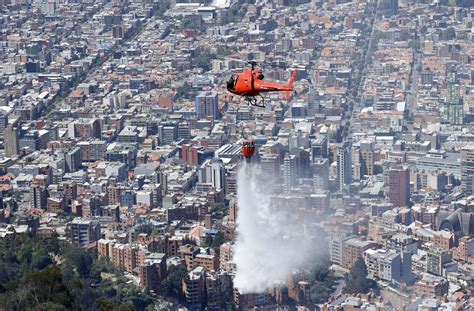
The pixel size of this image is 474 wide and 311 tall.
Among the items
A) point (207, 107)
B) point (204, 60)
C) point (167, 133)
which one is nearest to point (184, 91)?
point (207, 107)

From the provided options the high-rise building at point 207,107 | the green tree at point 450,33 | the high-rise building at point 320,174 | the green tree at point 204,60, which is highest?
the green tree at point 450,33

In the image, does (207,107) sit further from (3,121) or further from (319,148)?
(319,148)

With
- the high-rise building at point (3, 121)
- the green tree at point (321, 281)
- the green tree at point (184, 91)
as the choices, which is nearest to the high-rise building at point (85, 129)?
the high-rise building at point (3, 121)

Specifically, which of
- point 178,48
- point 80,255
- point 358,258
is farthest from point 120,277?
Result: point 178,48

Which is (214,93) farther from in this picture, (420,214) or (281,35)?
(420,214)

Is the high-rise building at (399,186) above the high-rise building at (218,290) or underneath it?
above

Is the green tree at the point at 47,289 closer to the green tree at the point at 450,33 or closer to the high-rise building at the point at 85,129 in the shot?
the high-rise building at the point at 85,129
